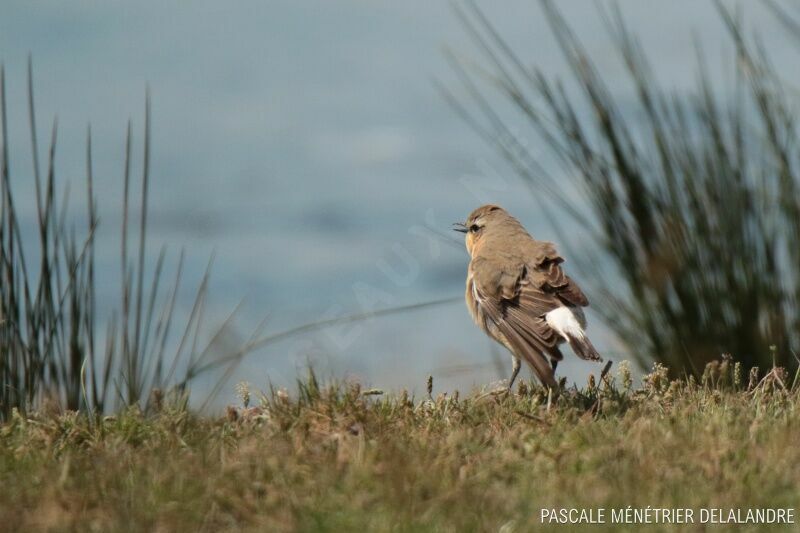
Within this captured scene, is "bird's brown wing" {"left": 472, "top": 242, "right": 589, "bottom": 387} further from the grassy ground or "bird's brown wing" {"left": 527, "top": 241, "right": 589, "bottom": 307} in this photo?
the grassy ground

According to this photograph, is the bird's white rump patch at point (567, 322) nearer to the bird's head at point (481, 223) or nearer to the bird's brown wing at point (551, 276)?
the bird's brown wing at point (551, 276)

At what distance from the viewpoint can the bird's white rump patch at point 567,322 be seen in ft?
18.0

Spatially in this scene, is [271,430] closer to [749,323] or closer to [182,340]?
[182,340]

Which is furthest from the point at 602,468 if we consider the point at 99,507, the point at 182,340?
the point at 182,340

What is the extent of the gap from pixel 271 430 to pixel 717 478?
5.83 feet

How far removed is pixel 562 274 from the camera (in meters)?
6.02

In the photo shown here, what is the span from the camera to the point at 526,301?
231 inches

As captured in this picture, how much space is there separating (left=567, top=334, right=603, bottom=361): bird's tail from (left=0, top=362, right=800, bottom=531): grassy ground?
199mm

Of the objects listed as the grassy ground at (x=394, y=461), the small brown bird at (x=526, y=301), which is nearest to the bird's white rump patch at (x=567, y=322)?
the small brown bird at (x=526, y=301)

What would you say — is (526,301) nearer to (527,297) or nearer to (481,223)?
(527,297)

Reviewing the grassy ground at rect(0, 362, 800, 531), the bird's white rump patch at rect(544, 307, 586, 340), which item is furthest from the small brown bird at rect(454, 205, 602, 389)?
the grassy ground at rect(0, 362, 800, 531)

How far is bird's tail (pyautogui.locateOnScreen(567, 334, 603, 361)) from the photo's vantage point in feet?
17.6

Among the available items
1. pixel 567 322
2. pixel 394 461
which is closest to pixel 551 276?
pixel 567 322

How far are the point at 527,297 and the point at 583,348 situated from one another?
2.02ft
